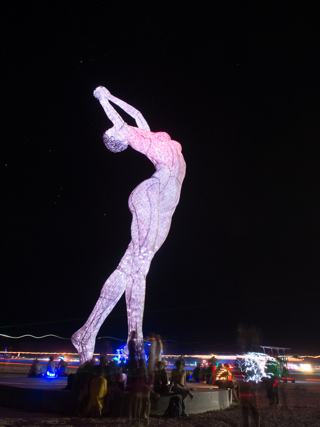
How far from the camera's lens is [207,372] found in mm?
9578

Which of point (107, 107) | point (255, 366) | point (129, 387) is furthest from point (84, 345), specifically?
point (107, 107)

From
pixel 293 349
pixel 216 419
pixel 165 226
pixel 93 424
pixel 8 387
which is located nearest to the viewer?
pixel 93 424

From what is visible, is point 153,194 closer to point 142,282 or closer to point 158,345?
point 142,282

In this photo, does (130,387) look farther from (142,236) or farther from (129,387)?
(142,236)

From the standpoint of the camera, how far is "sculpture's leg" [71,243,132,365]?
7.61 meters

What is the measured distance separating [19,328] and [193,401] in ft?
64.4

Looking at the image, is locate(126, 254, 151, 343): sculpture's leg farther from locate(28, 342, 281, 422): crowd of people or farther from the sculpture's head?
the sculpture's head

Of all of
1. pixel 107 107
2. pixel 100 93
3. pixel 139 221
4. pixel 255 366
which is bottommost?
pixel 255 366

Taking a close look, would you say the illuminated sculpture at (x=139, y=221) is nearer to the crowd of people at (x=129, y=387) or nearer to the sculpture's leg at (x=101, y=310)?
the sculpture's leg at (x=101, y=310)

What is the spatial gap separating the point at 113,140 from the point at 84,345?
179 inches

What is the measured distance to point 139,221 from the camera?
829 centimetres

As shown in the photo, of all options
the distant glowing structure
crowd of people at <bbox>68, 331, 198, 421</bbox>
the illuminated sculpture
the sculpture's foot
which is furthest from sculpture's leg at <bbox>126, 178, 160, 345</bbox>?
the distant glowing structure

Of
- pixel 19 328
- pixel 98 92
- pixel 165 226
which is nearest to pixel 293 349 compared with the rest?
pixel 19 328

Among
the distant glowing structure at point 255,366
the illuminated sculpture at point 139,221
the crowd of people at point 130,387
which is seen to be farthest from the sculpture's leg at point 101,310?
the distant glowing structure at point 255,366
